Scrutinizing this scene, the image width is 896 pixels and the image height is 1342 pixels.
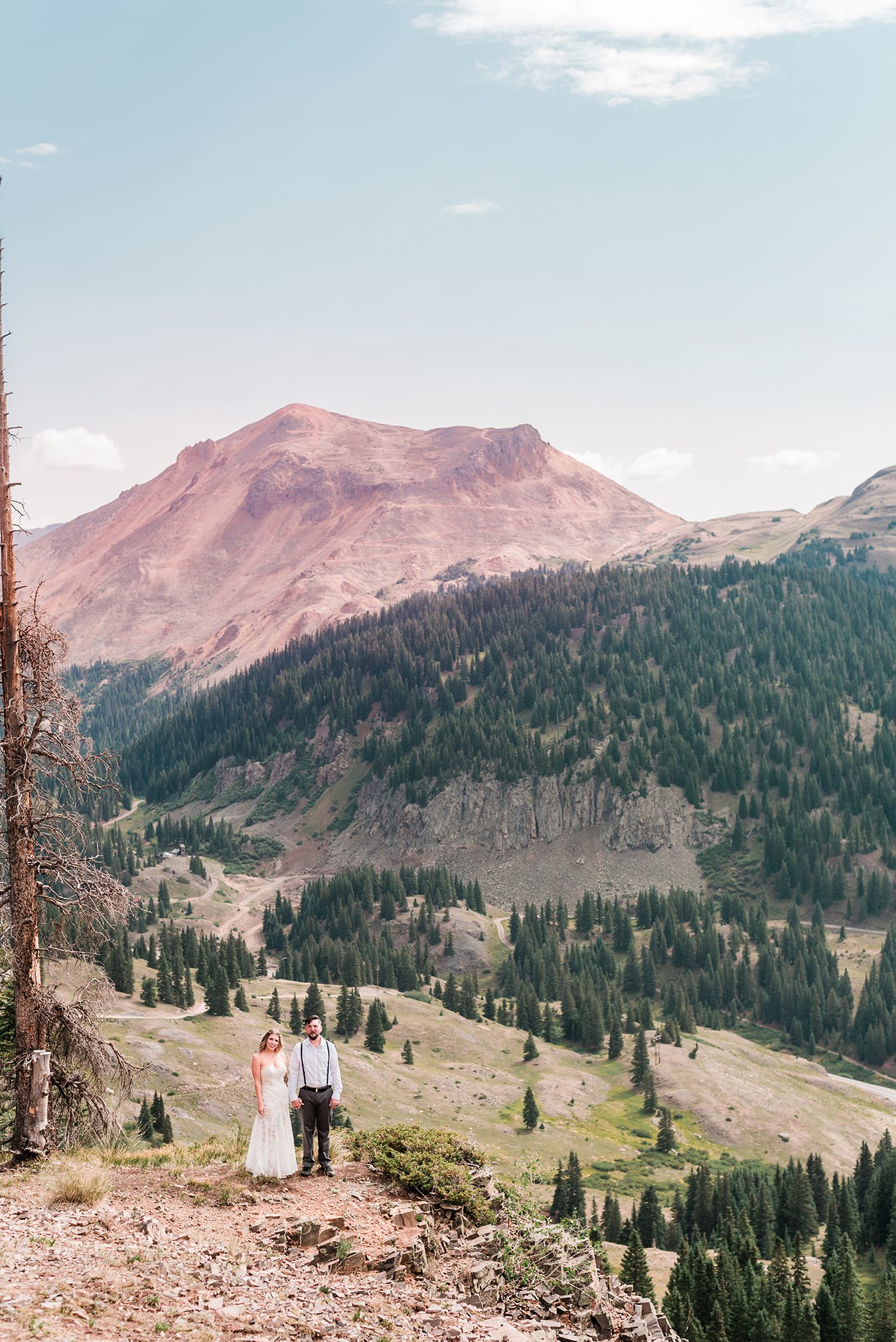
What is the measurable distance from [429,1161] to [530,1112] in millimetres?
118511

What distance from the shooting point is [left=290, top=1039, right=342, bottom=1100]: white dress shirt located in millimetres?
26219

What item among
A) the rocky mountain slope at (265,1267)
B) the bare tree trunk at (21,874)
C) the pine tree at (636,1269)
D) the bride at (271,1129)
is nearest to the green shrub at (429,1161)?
the rocky mountain slope at (265,1267)

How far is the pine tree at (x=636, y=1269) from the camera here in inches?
3068

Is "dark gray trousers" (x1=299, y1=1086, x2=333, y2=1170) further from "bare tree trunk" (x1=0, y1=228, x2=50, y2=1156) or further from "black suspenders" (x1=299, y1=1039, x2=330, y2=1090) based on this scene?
"bare tree trunk" (x1=0, y1=228, x2=50, y2=1156)

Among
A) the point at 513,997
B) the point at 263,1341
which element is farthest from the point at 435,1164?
the point at 513,997

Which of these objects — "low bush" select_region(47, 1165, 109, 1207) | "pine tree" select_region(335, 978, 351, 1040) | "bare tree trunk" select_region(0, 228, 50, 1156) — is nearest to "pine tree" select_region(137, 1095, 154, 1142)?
"bare tree trunk" select_region(0, 228, 50, 1156)

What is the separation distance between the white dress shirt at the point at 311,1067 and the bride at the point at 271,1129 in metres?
0.63

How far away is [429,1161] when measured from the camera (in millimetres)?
26000

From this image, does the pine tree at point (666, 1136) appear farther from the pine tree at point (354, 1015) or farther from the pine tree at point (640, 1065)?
the pine tree at point (354, 1015)

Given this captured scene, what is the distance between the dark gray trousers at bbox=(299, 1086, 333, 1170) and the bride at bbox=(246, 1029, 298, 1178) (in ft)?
1.77

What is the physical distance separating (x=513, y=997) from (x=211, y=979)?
81.5 m

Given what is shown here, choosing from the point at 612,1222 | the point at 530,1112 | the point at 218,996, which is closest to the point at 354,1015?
the point at 530,1112

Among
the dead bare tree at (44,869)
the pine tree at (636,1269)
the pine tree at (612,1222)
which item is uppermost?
the dead bare tree at (44,869)

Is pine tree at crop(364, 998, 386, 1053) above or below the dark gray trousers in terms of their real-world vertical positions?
below
